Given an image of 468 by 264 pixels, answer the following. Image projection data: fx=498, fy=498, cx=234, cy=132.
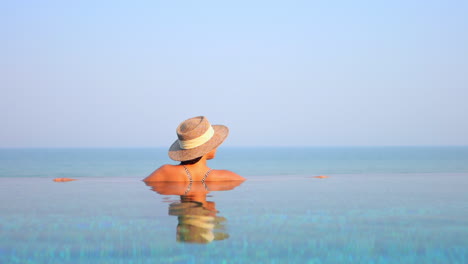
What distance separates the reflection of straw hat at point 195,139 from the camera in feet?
38.4

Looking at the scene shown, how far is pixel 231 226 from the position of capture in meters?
6.84

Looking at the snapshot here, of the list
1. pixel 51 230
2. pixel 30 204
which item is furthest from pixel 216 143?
pixel 51 230

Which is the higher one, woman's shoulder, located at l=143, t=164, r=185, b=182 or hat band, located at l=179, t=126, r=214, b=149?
hat band, located at l=179, t=126, r=214, b=149

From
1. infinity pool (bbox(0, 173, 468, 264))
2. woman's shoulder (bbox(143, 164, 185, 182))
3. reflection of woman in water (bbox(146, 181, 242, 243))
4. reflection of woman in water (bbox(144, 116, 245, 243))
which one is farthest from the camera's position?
woman's shoulder (bbox(143, 164, 185, 182))

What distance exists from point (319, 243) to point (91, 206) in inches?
199

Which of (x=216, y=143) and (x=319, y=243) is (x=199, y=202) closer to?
(x=216, y=143)

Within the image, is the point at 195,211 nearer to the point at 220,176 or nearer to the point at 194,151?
the point at 194,151

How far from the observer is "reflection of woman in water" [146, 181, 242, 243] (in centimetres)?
609

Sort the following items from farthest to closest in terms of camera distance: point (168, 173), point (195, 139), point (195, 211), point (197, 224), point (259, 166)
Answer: point (259, 166) → point (168, 173) → point (195, 139) → point (195, 211) → point (197, 224)

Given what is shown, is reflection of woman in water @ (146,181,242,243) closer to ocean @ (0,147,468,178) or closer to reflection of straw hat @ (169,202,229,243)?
reflection of straw hat @ (169,202,229,243)

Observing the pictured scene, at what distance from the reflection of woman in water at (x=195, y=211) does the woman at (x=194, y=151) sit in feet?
0.69

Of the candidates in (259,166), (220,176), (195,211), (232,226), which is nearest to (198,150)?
(220,176)

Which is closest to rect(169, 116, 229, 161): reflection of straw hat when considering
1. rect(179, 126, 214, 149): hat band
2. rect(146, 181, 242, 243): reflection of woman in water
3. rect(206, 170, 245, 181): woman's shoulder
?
rect(179, 126, 214, 149): hat band

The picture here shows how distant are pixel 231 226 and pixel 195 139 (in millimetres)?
5063
